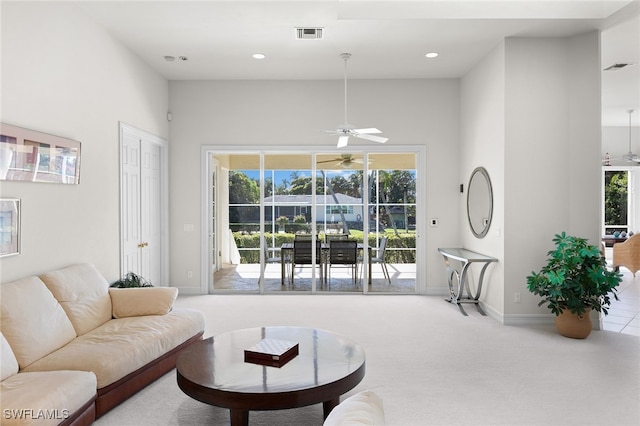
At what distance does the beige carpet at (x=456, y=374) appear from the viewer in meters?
2.74

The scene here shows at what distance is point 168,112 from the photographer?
6375 millimetres

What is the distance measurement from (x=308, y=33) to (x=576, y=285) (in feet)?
12.4

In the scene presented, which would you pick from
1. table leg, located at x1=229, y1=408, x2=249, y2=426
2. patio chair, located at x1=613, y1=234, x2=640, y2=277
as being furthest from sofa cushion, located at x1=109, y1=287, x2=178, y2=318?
patio chair, located at x1=613, y1=234, x2=640, y2=277

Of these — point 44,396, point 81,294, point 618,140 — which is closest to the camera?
point 44,396

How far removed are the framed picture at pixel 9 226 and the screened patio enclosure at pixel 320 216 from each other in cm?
339

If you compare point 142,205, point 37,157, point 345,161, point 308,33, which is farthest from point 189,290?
point 308,33

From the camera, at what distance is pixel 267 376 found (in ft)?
8.25

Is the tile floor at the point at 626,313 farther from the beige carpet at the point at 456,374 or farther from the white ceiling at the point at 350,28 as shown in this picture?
the white ceiling at the point at 350,28

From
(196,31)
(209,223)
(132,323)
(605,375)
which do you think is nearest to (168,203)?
(209,223)

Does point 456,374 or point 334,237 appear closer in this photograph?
point 456,374

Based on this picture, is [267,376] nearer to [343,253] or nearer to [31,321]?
[31,321]

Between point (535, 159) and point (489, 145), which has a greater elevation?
point (489, 145)

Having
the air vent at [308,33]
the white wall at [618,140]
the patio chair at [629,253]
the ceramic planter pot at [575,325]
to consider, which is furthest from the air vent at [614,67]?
the white wall at [618,140]

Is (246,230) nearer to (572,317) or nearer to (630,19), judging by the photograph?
(572,317)
